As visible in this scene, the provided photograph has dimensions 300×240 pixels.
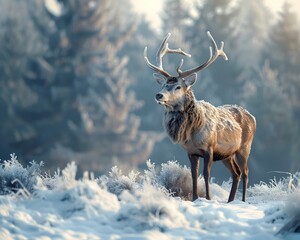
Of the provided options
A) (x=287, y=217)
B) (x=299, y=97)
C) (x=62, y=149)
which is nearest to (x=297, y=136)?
(x=299, y=97)

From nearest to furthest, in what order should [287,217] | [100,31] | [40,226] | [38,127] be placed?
1. [40,226]
2. [287,217]
3. [38,127]
4. [100,31]

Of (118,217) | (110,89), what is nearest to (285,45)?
(110,89)

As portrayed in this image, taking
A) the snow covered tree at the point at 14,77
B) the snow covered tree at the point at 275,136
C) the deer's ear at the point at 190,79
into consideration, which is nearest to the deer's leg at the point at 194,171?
the deer's ear at the point at 190,79

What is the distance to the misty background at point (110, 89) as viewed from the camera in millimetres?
41594

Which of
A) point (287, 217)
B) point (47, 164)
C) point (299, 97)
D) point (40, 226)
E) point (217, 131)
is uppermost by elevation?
point (299, 97)

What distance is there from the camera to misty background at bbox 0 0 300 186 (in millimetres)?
41594

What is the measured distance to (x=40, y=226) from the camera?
7395mm

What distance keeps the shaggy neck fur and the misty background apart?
28913 millimetres

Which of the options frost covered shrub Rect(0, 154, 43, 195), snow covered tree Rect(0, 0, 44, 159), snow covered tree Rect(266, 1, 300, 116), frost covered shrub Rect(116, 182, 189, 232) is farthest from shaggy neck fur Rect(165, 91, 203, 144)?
snow covered tree Rect(266, 1, 300, 116)

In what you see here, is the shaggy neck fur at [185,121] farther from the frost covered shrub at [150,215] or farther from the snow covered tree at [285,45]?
the snow covered tree at [285,45]

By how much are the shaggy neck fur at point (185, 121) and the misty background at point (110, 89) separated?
94.9ft

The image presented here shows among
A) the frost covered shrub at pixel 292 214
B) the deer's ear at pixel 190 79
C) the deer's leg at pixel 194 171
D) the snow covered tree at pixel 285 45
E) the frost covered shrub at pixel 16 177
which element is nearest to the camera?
the frost covered shrub at pixel 292 214

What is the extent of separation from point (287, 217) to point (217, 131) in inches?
125

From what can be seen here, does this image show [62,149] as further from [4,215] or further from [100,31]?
[4,215]
